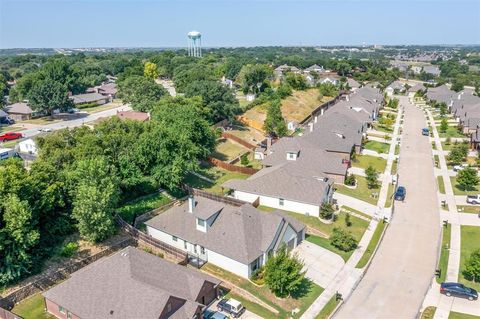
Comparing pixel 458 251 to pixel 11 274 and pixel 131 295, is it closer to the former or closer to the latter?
pixel 131 295

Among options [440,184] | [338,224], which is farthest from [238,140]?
[440,184]

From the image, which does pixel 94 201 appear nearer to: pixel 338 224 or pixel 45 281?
pixel 45 281

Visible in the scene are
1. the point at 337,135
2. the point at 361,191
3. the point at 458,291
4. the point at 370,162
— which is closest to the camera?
the point at 458,291

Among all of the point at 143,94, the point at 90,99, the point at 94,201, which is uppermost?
the point at 143,94

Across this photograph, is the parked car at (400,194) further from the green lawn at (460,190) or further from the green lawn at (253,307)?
the green lawn at (253,307)

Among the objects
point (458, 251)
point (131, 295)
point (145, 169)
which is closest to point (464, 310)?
point (458, 251)

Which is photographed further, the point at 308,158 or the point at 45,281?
the point at 308,158
